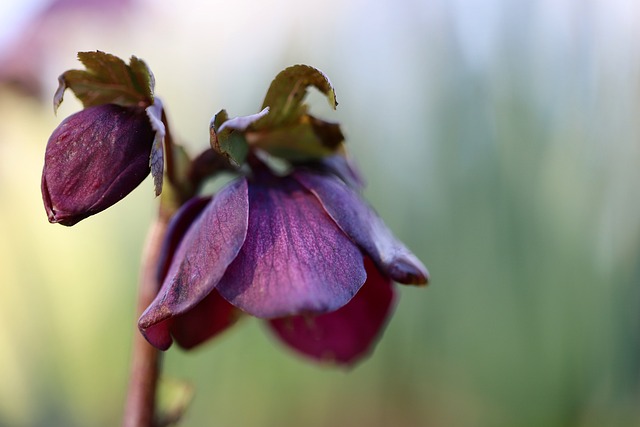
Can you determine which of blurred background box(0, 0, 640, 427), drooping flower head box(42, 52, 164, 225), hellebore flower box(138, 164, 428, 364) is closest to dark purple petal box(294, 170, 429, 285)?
hellebore flower box(138, 164, 428, 364)

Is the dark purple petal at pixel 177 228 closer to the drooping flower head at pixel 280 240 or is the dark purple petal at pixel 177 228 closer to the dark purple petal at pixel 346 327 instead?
the drooping flower head at pixel 280 240

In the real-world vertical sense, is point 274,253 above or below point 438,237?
above

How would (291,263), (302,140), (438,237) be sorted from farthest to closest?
(438,237) < (302,140) < (291,263)

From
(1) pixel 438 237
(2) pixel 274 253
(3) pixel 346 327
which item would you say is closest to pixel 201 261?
(2) pixel 274 253

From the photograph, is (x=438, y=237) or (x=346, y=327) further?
(x=438, y=237)

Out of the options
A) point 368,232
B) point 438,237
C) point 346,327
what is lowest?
point 438,237

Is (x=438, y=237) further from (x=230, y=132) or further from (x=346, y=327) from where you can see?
(x=230, y=132)

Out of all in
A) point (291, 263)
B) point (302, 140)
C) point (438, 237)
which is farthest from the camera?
point (438, 237)

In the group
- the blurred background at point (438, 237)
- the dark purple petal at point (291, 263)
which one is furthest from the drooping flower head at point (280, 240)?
the blurred background at point (438, 237)
